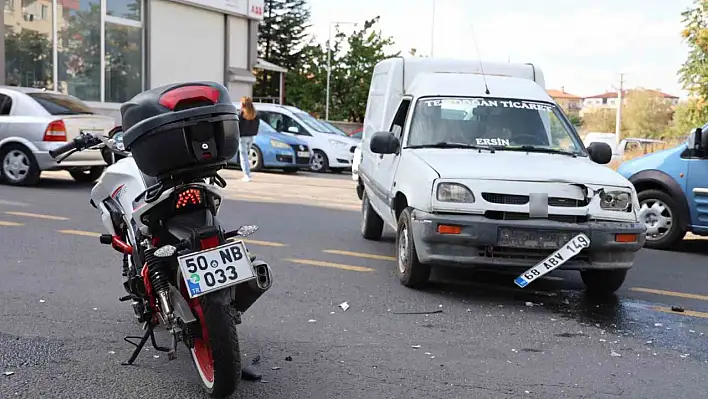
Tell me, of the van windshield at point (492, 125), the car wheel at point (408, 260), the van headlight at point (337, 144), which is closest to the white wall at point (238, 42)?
the van headlight at point (337, 144)

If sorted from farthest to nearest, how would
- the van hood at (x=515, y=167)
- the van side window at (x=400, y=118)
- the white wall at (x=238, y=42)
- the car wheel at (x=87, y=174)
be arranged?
the white wall at (x=238, y=42)
the car wheel at (x=87, y=174)
the van side window at (x=400, y=118)
the van hood at (x=515, y=167)

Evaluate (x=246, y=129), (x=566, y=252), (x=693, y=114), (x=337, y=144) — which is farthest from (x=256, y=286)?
(x=693, y=114)

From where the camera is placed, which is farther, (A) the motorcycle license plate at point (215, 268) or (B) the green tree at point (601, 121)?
(B) the green tree at point (601, 121)

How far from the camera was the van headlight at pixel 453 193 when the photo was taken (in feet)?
20.1

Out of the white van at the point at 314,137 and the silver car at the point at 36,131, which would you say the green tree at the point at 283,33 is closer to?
the white van at the point at 314,137

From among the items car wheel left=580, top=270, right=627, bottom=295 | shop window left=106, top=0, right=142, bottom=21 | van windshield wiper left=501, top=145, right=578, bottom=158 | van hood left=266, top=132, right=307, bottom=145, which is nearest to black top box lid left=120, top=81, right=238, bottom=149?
van windshield wiper left=501, top=145, right=578, bottom=158

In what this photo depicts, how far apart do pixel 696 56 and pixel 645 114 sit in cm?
6206

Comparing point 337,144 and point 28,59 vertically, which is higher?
point 28,59

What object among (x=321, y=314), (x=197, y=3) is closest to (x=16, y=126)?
(x=321, y=314)

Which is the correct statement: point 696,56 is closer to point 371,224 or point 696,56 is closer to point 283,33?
point 371,224

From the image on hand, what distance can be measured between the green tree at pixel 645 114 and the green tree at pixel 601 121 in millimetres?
1430

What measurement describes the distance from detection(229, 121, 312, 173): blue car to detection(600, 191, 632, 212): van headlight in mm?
13234

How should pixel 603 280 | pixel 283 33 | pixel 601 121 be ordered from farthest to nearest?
pixel 601 121 → pixel 283 33 → pixel 603 280

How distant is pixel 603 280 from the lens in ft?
22.1
